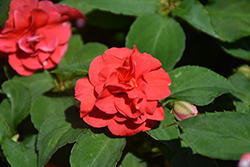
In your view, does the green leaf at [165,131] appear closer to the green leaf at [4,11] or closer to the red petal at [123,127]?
the red petal at [123,127]

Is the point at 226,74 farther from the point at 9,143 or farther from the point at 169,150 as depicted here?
the point at 9,143

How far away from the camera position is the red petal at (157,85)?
574 mm

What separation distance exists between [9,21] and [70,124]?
0.37 meters

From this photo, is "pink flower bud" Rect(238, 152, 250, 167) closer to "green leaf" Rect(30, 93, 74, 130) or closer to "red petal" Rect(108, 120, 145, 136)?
"red petal" Rect(108, 120, 145, 136)

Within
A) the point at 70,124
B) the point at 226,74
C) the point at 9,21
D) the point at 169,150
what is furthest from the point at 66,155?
the point at 226,74

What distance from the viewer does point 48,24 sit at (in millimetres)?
867

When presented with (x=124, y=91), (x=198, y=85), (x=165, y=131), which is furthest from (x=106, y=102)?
(x=198, y=85)

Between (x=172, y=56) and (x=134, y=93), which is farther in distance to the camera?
(x=172, y=56)

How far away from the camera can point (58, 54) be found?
35.7 inches

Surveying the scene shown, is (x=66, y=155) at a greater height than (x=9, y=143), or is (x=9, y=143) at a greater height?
(x=9, y=143)

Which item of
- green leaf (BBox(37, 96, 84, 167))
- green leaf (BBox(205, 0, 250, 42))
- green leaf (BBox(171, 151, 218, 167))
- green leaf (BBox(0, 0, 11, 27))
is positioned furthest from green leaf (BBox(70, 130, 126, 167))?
green leaf (BBox(205, 0, 250, 42))

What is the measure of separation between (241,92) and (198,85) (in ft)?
0.53

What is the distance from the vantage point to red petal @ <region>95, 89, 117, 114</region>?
1.84ft

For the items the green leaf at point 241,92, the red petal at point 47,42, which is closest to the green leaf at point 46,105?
the red petal at point 47,42
